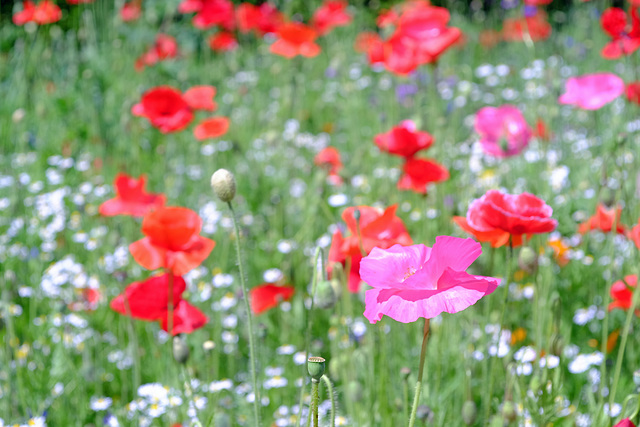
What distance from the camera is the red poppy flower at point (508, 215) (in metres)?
1.22

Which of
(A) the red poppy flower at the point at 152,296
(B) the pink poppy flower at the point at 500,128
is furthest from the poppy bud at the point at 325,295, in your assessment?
(B) the pink poppy flower at the point at 500,128

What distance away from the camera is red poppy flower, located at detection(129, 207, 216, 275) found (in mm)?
1477

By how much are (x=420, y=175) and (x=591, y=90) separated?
0.72 meters

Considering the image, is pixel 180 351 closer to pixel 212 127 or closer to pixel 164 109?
pixel 164 109

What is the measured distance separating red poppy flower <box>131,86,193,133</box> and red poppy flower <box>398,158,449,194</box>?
936mm

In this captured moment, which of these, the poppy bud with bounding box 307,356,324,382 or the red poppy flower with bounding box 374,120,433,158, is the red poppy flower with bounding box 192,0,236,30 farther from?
the poppy bud with bounding box 307,356,324,382

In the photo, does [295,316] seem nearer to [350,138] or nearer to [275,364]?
[275,364]

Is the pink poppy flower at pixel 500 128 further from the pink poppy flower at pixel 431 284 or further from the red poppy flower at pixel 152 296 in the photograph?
the pink poppy flower at pixel 431 284

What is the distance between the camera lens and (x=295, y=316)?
7.43ft

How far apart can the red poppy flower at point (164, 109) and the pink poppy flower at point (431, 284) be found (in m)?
1.73

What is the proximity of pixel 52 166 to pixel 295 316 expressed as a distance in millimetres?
2359

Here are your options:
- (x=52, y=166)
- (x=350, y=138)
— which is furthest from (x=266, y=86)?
(x=52, y=166)

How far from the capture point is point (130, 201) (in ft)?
7.22

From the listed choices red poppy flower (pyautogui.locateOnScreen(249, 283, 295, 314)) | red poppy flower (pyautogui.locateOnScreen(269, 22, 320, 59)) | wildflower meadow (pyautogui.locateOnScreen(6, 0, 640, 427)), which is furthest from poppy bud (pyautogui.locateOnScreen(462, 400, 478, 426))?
red poppy flower (pyautogui.locateOnScreen(269, 22, 320, 59))
